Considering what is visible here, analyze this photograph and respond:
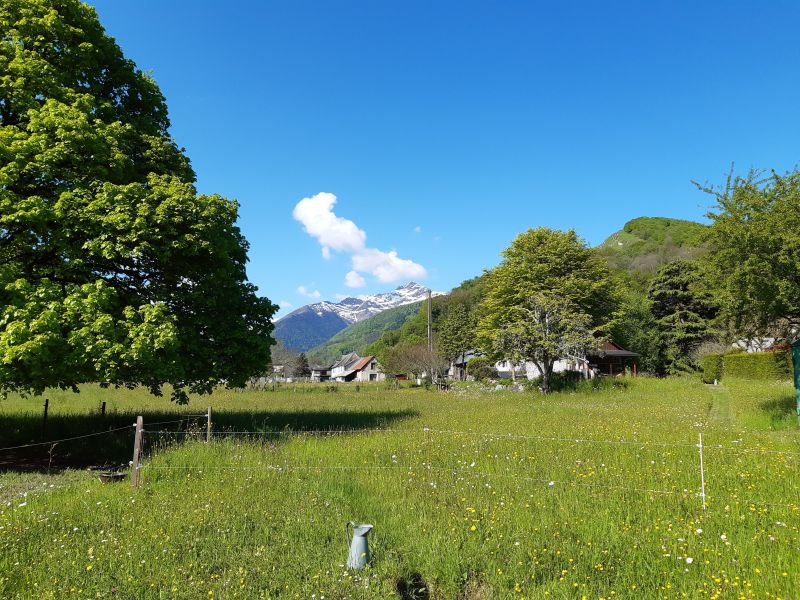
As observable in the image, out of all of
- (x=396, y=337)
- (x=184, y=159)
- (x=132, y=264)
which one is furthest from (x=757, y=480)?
(x=396, y=337)

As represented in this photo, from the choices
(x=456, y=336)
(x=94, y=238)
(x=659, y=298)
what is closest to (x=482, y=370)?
(x=456, y=336)

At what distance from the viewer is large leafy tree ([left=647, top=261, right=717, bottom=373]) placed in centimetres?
4819

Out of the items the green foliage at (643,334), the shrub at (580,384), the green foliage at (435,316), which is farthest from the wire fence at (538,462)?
the green foliage at (435,316)

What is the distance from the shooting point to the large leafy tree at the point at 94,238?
1159 cm

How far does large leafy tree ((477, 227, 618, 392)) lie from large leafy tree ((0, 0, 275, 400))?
26442 mm

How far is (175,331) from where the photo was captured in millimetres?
12305

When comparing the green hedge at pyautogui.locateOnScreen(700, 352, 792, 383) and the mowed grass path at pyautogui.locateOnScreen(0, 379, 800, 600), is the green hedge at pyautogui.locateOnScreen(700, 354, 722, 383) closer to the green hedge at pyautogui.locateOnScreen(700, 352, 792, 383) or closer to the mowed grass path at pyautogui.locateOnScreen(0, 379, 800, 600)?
the green hedge at pyautogui.locateOnScreen(700, 352, 792, 383)

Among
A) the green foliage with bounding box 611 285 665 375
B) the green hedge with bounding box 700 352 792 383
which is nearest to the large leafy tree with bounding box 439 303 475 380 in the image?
the green foliage with bounding box 611 285 665 375

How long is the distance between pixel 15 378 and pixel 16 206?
4.42 metres

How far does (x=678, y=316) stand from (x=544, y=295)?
18.4 m

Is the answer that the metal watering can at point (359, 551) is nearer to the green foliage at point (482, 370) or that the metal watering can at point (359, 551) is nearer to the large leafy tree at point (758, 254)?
the large leafy tree at point (758, 254)

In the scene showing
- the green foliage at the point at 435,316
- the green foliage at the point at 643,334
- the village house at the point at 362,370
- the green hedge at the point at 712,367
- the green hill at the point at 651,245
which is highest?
the green hill at the point at 651,245

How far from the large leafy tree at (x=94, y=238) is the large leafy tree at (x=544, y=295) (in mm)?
26442

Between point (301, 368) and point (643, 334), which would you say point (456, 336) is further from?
point (301, 368)
